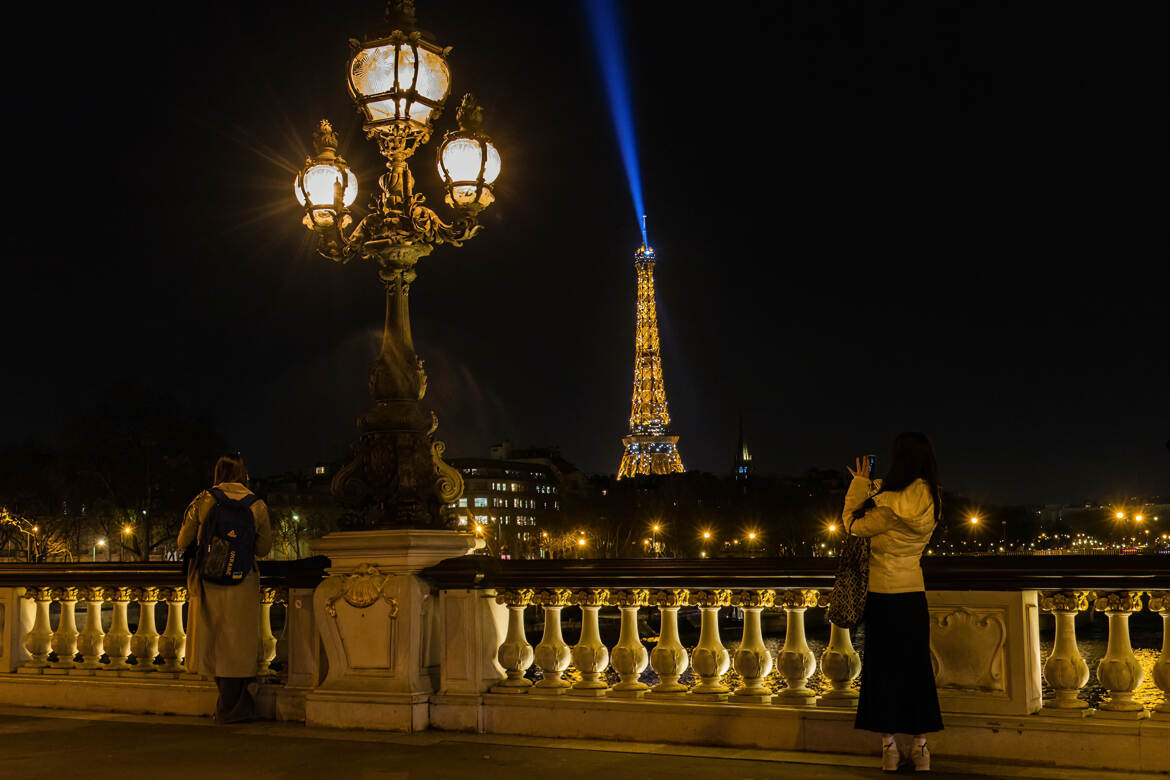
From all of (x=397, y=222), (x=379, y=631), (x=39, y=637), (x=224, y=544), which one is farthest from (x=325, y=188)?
(x=39, y=637)

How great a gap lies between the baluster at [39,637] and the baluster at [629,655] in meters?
4.92

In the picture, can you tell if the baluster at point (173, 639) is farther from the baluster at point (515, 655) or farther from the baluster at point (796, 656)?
the baluster at point (796, 656)

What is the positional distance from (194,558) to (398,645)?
5.46 ft

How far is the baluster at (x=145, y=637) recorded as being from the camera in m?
9.80

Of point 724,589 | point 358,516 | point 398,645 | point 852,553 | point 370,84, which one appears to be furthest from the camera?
point 370,84

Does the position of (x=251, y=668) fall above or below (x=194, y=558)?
below

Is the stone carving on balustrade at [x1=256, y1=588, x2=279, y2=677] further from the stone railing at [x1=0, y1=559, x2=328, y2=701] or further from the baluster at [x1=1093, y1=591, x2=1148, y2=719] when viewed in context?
the baluster at [x1=1093, y1=591, x2=1148, y2=719]

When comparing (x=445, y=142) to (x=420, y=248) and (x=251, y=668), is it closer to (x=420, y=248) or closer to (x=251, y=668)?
(x=420, y=248)

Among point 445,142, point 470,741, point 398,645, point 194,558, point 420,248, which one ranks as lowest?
point 470,741

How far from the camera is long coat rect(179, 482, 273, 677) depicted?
9078 millimetres

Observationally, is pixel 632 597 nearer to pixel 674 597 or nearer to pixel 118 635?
pixel 674 597

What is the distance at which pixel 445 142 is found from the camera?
10328 millimetres

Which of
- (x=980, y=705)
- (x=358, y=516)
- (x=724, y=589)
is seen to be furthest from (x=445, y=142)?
(x=980, y=705)

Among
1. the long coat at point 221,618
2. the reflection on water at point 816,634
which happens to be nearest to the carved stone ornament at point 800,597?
the long coat at point 221,618
